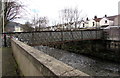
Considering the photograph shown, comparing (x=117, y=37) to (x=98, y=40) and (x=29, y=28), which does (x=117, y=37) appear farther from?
(x=29, y=28)

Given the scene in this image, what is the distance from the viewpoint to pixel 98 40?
76.1ft

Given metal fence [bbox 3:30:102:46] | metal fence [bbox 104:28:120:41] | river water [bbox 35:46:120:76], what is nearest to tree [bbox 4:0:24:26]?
metal fence [bbox 3:30:102:46]

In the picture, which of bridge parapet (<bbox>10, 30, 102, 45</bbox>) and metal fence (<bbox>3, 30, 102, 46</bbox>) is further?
bridge parapet (<bbox>10, 30, 102, 45</bbox>)

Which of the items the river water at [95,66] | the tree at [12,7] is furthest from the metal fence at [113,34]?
the tree at [12,7]

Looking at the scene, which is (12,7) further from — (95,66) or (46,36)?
(95,66)

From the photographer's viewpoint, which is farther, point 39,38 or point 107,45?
point 107,45

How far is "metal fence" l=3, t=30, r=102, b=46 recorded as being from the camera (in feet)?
42.7

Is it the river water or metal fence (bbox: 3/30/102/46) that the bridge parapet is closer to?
metal fence (bbox: 3/30/102/46)

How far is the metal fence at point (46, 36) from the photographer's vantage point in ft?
42.7

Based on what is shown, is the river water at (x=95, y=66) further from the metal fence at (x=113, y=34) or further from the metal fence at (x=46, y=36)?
the metal fence at (x=113, y=34)

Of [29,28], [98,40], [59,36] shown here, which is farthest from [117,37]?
[29,28]

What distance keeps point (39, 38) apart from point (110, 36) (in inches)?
583

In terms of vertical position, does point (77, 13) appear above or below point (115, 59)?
above

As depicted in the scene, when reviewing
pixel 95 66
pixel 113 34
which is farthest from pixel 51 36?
pixel 113 34
